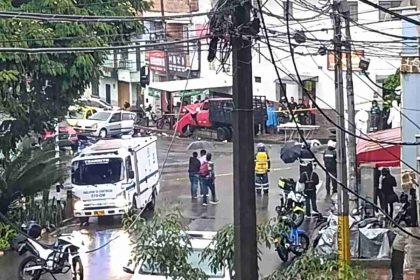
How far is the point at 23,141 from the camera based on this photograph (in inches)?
1019

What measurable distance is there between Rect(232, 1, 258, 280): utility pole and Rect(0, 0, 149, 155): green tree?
36.9 ft

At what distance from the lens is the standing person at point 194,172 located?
92.6ft

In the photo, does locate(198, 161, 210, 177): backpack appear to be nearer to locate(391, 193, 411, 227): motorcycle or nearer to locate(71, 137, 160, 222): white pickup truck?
locate(71, 137, 160, 222): white pickup truck

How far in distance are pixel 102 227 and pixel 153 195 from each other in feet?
8.78

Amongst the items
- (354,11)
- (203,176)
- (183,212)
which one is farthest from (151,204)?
(354,11)

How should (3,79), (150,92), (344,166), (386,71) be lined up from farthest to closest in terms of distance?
(150,92) < (386,71) < (3,79) < (344,166)

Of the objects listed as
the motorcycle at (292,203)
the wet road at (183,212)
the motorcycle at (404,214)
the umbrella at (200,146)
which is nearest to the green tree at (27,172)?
the wet road at (183,212)

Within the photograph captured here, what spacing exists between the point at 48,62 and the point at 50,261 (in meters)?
4.99

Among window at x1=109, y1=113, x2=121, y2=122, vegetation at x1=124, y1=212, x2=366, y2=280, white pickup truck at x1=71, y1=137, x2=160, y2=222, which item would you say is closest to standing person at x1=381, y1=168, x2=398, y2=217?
white pickup truck at x1=71, y1=137, x2=160, y2=222

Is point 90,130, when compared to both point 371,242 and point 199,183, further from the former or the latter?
point 371,242

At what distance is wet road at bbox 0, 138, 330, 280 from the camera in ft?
69.1

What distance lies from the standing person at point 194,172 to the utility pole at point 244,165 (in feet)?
61.7

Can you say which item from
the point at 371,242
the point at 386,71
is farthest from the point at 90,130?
the point at 371,242

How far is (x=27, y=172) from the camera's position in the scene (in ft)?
82.7
